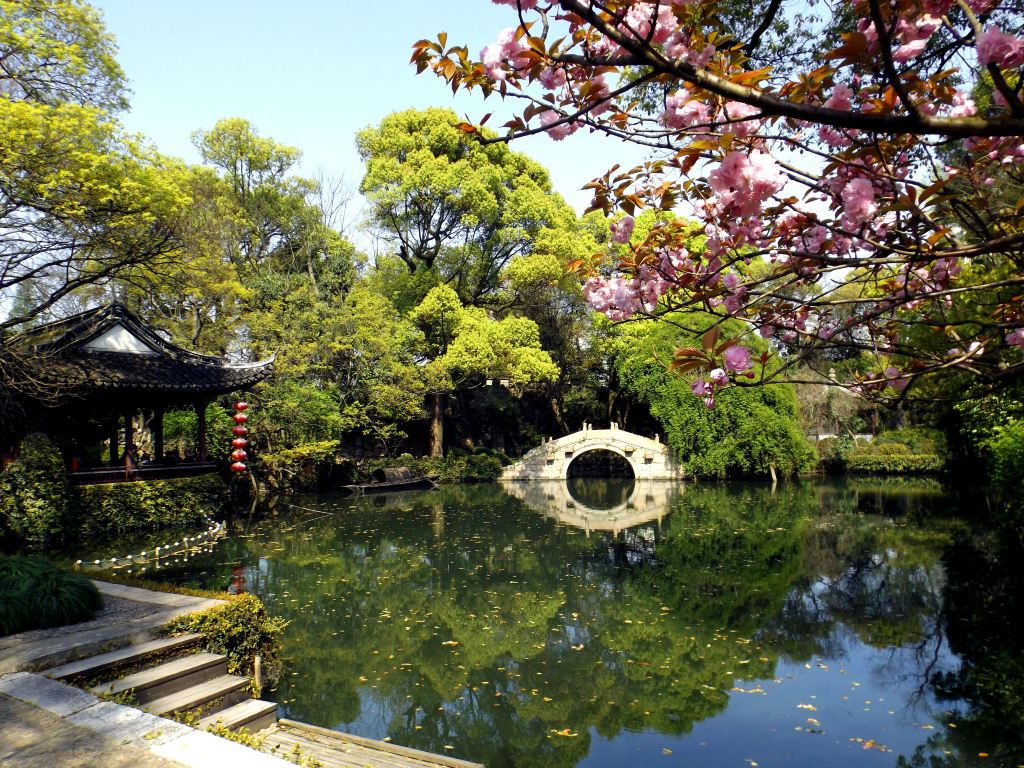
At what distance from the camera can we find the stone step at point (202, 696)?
12.8 ft

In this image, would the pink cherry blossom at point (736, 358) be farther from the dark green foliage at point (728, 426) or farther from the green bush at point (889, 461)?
the green bush at point (889, 461)

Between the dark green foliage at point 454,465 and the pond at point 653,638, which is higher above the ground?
the dark green foliage at point 454,465

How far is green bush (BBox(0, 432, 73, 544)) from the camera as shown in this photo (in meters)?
10.8

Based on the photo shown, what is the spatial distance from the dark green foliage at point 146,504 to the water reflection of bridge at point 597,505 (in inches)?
288

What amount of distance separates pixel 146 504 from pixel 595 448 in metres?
15.1

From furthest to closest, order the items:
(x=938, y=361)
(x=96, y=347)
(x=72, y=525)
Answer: (x=96, y=347) → (x=72, y=525) → (x=938, y=361)

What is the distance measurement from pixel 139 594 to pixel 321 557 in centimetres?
528

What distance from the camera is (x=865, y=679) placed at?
5.59m

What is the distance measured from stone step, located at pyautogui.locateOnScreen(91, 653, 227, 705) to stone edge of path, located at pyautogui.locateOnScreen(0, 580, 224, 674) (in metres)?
0.27

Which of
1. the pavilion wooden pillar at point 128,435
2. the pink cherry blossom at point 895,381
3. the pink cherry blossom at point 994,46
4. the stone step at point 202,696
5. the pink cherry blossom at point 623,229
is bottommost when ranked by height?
the stone step at point 202,696

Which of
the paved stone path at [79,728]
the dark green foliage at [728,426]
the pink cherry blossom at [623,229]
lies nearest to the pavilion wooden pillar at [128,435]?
the paved stone path at [79,728]

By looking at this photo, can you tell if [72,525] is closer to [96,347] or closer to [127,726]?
[96,347]

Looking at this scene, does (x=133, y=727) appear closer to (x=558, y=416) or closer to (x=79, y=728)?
(x=79, y=728)

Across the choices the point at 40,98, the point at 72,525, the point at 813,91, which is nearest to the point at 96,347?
the point at 72,525
